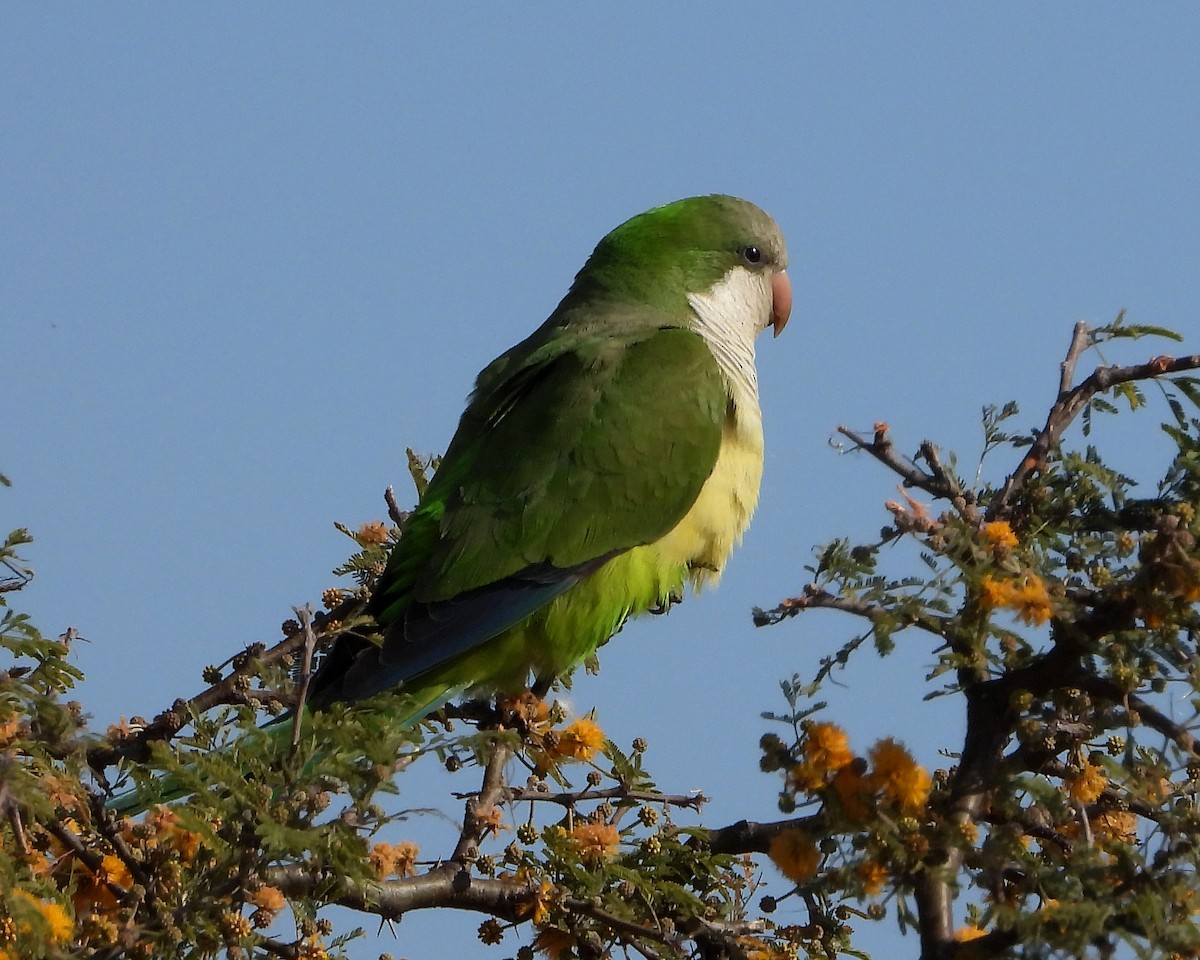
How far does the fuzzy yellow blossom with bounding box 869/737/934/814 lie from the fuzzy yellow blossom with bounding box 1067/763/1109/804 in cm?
40

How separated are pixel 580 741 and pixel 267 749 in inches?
43.5

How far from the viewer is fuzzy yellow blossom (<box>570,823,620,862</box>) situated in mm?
2930

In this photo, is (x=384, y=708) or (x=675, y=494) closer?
(x=384, y=708)

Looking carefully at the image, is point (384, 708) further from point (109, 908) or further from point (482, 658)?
point (482, 658)

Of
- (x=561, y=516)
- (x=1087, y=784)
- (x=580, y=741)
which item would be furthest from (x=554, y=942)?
(x=561, y=516)

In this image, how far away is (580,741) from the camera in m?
3.26

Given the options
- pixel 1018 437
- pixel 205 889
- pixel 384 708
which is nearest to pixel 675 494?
pixel 1018 437

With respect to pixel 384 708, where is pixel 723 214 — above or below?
above

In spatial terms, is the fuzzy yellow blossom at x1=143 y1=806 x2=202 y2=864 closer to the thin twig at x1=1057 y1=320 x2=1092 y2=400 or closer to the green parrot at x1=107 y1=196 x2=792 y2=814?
the green parrot at x1=107 y1=196 x2=792 y2=814

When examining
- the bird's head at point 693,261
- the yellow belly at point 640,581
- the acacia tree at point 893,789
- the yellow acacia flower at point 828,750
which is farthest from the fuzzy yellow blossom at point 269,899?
the bird's head at point 693,261

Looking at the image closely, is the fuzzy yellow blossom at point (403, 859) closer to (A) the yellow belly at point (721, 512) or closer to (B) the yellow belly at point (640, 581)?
(B) the yellow belly at point (640, 581)

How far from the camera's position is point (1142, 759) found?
2275mm

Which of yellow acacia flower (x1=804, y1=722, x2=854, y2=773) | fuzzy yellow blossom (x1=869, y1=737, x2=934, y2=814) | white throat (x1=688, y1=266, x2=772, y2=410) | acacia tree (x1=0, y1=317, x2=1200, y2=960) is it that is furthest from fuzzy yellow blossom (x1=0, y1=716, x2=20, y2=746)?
white throat (x1=688, y1=266, x2=772, y2=410)

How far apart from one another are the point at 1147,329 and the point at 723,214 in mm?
2673
